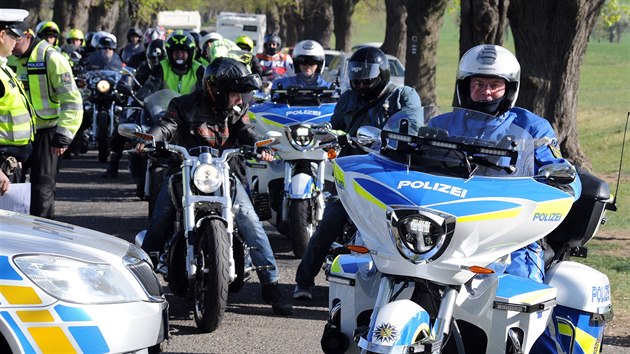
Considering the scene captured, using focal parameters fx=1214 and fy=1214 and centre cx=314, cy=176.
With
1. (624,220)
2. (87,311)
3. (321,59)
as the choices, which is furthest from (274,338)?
(624,220)

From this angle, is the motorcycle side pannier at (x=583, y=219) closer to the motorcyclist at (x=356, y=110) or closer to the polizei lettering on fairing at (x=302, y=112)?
the motorcyclist at (x=356, y=110)

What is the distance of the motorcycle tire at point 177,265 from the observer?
761 centimetres

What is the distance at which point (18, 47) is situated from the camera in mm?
9242

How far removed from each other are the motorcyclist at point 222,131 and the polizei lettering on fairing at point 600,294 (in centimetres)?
279

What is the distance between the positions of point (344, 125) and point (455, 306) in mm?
3822

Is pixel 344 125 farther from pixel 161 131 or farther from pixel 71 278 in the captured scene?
pixel 71 278

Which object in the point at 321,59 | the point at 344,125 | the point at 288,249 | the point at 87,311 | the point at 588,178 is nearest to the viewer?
the point at 87,311

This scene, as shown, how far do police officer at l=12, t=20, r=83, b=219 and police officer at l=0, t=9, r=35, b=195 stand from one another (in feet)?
1.07

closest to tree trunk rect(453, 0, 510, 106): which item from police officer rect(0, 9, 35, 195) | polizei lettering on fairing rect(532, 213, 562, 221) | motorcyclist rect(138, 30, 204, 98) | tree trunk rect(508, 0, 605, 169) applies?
tree trunk rect(508, 0, 605, 169)

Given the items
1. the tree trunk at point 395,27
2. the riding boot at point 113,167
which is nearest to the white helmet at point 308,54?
the riding boot at point 113,167

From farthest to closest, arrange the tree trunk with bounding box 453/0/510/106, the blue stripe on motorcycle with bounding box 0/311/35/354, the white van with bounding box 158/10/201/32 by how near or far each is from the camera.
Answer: the white van with bounding box 158/10/201/32 < the tree trunk with bounding box 453/0/510/106 < the blue stripe on motorcycle with bounding box 0/311/35/354

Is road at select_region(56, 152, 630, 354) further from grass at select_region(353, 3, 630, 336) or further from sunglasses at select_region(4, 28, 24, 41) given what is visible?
sunglasses at select_region(4, 28, 24, 41)

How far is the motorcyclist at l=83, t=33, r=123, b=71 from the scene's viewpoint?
2034 cm

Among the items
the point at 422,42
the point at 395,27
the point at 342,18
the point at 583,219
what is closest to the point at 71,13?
the point at 395,27
